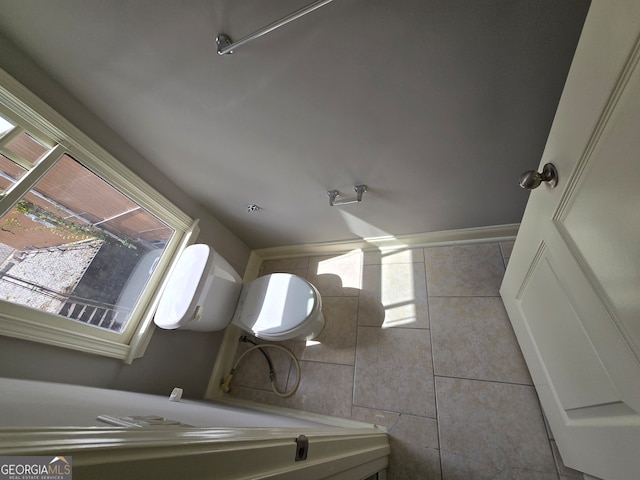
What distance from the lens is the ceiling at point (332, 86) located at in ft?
2.43

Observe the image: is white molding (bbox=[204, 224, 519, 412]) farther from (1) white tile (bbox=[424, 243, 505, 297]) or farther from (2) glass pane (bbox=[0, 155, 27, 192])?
(2) glass pane (bbox=[0, 155, 27, 192])

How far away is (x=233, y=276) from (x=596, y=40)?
1671 mm

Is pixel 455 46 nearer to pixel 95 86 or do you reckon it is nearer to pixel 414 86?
pixel 414 86

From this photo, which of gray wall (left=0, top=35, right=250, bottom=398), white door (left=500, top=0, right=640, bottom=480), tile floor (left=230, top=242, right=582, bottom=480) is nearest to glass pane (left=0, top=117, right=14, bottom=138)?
gray wall (left=0, top=35, right=250, bottom=398)

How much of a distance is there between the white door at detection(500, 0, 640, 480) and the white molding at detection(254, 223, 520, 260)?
0.73 metres

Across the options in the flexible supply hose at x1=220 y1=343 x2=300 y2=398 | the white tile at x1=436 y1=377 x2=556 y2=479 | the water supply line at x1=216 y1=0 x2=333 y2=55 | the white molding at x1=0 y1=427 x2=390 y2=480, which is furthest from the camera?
the flexible supply hose at x1=220 y1=343 x2=300 y2=398

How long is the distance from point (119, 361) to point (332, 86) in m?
1.58

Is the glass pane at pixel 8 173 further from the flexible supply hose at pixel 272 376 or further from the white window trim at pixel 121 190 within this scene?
the flexible supply hose at pixel 272 376

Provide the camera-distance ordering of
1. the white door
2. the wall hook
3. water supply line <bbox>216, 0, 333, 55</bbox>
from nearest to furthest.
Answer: the white door
water supply line <bbox>216, 0, 333, 55</bbox>
the wall hook

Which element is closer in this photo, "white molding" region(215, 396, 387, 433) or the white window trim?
the white window trim

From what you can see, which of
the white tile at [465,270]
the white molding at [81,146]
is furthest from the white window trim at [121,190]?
the white tile at [465,270]

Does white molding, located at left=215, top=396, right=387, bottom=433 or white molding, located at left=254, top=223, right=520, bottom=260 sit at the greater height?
white molding, located at left=254, top=223, right=520, bottom=260

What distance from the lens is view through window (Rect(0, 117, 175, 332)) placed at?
3.16 ft

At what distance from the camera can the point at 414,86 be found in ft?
2.88
